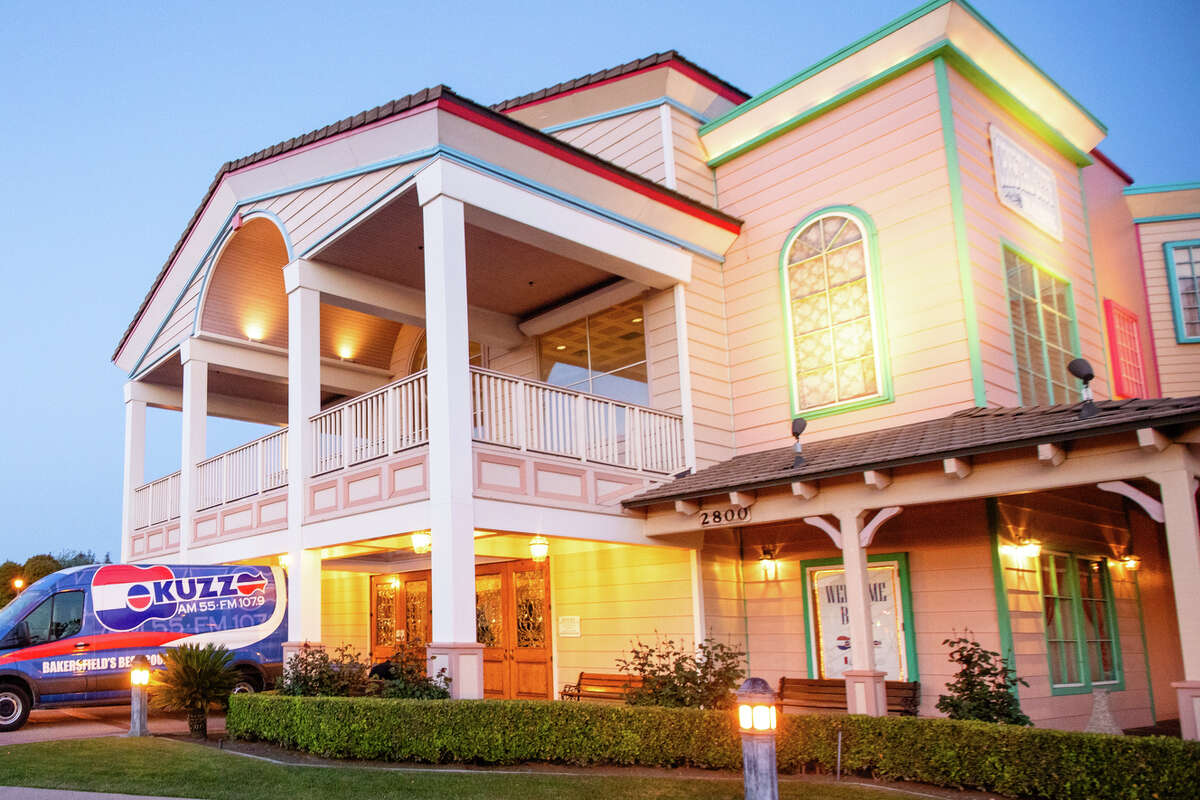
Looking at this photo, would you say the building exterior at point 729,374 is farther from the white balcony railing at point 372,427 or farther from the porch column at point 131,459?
the porch column at point 131,459

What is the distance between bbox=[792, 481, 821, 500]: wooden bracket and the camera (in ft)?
36.5

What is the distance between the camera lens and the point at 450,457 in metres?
10.7

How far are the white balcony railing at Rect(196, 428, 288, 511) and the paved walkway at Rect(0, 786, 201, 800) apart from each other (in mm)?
5937

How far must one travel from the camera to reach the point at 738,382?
563 inches

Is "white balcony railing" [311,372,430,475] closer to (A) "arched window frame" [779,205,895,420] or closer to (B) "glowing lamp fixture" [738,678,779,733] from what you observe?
(A) "arched window frame" [779,205,895,420]

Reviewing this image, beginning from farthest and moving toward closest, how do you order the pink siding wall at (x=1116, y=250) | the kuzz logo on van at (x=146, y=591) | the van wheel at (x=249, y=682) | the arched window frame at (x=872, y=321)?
the pink siding wall at (x=1116, y=250)
the van wheel at (x=249, y=682)
the kuzz logo on van at (x=146, y=591)
the arched window frame at (x=872, y=321)

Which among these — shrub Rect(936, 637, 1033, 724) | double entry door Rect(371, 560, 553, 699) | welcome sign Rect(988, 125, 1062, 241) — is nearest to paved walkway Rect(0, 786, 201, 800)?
double entry door Rect(371, 560, 553, 699)

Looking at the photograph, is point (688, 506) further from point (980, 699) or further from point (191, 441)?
point (191, 441)

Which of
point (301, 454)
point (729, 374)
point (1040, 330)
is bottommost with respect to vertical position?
point (301, 454)

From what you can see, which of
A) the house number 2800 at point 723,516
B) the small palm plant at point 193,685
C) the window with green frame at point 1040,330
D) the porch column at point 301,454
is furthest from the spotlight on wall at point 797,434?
the small palm plant at point 193,685

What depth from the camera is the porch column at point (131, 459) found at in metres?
18.7

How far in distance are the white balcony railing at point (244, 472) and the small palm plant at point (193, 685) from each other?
2.79m

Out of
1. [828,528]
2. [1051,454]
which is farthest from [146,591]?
[1051,454]

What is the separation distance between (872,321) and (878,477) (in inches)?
118
